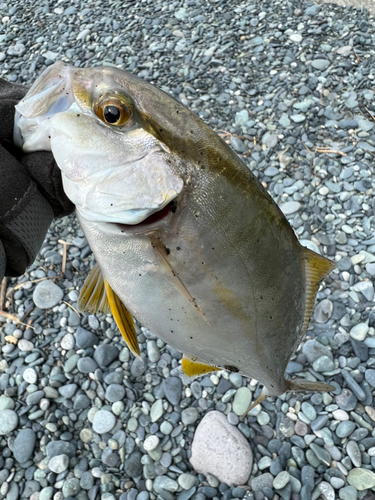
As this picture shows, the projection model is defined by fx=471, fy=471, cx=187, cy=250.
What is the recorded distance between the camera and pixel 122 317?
5.19ft

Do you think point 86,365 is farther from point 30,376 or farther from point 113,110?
point 113,110

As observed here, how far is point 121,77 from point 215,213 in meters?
0.47

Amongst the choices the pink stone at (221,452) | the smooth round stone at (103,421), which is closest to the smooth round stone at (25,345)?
the smooth round stone at (103,421)

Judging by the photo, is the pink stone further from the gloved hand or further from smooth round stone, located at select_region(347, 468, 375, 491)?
the gloved hand

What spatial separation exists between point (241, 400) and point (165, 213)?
169cm

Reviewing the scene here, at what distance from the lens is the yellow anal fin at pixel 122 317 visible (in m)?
1.56

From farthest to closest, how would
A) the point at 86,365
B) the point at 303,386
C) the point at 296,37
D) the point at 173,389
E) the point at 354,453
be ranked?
the point at 296,37
the point at 86,365
the point at 173,389
the point at 354,453
the point at 303,386

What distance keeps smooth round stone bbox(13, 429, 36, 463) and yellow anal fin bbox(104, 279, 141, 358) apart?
4.79ft

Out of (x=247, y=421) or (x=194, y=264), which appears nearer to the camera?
(x=194, y=264)

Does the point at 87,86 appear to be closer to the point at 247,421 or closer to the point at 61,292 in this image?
the point at 247,421

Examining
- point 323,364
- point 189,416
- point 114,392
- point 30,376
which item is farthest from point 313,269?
point 30,376

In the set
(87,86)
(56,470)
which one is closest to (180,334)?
(87,86)

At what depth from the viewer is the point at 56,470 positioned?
2555 millimetres

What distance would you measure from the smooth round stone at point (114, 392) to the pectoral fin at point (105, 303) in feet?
4.21
